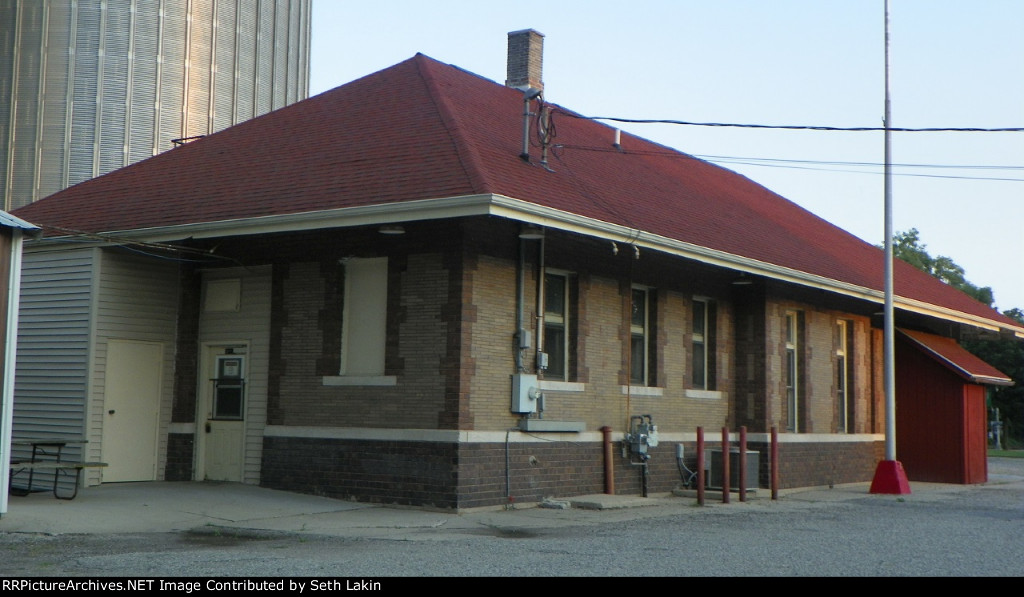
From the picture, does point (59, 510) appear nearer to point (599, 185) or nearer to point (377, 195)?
point (377, 195)

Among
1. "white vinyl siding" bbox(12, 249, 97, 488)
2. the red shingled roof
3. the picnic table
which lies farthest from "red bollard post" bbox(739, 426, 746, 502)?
"white vinyl siding" bbox(12, 249, 97, 488)

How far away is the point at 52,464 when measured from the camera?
14859 mm

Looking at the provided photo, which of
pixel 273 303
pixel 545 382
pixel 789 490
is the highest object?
pixel 273 303

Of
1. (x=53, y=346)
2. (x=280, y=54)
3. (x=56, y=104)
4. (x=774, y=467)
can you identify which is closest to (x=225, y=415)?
(x=53, y=346)

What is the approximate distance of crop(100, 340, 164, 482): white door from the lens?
1781 centimetres

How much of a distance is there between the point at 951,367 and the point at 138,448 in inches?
692

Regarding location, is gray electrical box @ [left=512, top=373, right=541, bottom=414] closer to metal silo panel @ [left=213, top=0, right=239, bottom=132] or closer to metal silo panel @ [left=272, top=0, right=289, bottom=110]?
metal silo panel @ [left=213, top=0, right=239, bottom=132]

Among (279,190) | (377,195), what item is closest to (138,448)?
(279,190)

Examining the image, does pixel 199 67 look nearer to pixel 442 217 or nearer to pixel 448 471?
pixel 442 217

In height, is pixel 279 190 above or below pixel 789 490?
above

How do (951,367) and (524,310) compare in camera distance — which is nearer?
(524,310)

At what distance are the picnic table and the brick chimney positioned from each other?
12771mm

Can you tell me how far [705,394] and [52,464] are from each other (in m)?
11.3
